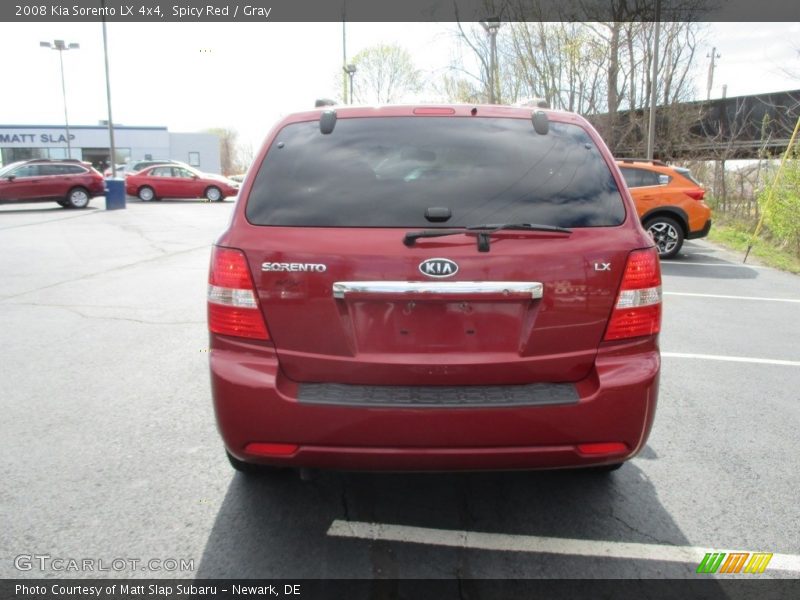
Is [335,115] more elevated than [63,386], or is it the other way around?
[335,115]

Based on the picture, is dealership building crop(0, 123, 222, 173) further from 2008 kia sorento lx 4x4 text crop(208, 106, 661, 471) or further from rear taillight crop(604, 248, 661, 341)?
rear taillight crop(604, 248, 661, 341)

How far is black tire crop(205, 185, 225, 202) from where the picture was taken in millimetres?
28859

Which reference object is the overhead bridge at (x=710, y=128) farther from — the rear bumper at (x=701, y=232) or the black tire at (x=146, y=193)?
the black tire at (x=146, y=193)

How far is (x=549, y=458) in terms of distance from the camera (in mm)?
2572

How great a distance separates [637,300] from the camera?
266 centimetres

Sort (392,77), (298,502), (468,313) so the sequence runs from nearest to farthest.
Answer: (468,313) < (298,502) < (392,77)

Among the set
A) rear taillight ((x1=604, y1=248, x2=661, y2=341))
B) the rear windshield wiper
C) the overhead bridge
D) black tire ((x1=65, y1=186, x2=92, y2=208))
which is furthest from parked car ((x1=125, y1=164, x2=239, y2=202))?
rear taillight ((x1=604, y1=248, x2=661, y2=341))

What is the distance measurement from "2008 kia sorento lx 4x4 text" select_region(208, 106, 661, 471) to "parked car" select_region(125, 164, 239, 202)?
27.5 metres

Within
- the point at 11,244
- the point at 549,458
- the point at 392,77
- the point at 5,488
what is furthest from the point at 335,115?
the point at 392,77

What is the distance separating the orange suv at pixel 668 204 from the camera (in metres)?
12.0

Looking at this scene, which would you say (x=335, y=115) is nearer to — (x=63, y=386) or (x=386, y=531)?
(x=386, y=531)

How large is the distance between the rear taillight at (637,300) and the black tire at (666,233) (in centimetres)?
1017

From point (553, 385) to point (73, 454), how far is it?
275cm

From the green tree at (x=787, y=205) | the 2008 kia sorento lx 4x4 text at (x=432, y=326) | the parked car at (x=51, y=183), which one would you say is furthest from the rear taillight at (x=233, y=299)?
the parked car at (x=51, y=183)
